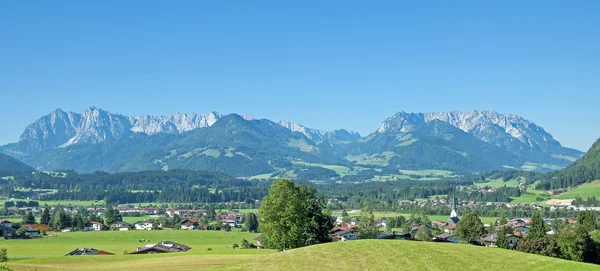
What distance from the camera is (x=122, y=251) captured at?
100125mm

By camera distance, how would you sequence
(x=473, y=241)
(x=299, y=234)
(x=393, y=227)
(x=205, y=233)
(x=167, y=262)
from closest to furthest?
(x=167, y=262) < (x=299, y=234) < (x=473, y=241) < (x=205, y=233) < (x=393, y=227)

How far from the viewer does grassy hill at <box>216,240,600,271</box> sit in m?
54.3

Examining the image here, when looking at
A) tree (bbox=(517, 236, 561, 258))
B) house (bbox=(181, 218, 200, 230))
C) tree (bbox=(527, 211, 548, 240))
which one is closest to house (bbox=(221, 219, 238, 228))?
house (bbox=(181, 218, 200, 230))

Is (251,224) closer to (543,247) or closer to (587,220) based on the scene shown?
(587,220)

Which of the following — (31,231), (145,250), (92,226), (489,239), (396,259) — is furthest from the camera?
(92,226)

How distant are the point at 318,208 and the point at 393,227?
80.2 metres

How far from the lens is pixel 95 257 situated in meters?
72.6

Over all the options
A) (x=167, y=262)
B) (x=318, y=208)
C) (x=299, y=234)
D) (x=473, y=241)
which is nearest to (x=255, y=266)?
(x=167, y=262)

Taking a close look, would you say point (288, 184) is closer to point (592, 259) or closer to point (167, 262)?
point (167, 262)

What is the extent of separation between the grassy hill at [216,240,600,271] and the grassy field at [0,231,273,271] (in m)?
8.29

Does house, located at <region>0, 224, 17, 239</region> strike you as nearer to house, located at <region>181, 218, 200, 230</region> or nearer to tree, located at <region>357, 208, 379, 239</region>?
house, located at <region>181, 218, 200, 230</region>

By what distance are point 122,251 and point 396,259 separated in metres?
56.8

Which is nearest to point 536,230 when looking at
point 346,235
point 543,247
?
point 543,247

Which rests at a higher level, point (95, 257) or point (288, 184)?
point (288, 184)
